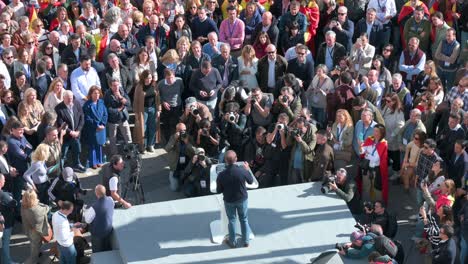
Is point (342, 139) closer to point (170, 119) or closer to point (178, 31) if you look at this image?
point (170, 119)


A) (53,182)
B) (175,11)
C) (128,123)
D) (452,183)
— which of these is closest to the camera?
(452,183)

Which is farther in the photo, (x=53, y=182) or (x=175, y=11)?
(x=175, y=11)

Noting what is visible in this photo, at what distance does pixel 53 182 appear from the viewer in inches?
526

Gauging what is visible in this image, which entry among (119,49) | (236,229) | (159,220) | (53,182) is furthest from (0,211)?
(119,49)

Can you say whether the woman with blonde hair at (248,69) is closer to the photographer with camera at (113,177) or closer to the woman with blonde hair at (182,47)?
the woman with blonde hair at (182,47)

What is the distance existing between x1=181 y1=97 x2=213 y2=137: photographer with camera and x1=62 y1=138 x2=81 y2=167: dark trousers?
1656 mm

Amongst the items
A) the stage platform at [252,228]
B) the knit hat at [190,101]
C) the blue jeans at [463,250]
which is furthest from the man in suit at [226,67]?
the blue jeans at [463,250]

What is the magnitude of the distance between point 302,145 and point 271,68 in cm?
219

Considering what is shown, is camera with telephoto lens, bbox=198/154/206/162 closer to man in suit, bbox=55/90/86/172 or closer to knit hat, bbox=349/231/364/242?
man in suit, bbox=55/90/86/172

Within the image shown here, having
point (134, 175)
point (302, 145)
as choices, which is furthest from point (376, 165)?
point (134, 175)

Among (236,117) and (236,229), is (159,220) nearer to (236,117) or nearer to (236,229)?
(236,229)

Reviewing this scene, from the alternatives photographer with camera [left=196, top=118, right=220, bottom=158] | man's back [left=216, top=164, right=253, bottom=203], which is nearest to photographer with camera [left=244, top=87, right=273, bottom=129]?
photographer with camera [left=196, top=118, right=220, bottom=158]

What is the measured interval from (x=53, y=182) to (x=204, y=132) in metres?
2.37

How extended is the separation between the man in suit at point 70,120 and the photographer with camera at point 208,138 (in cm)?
183
